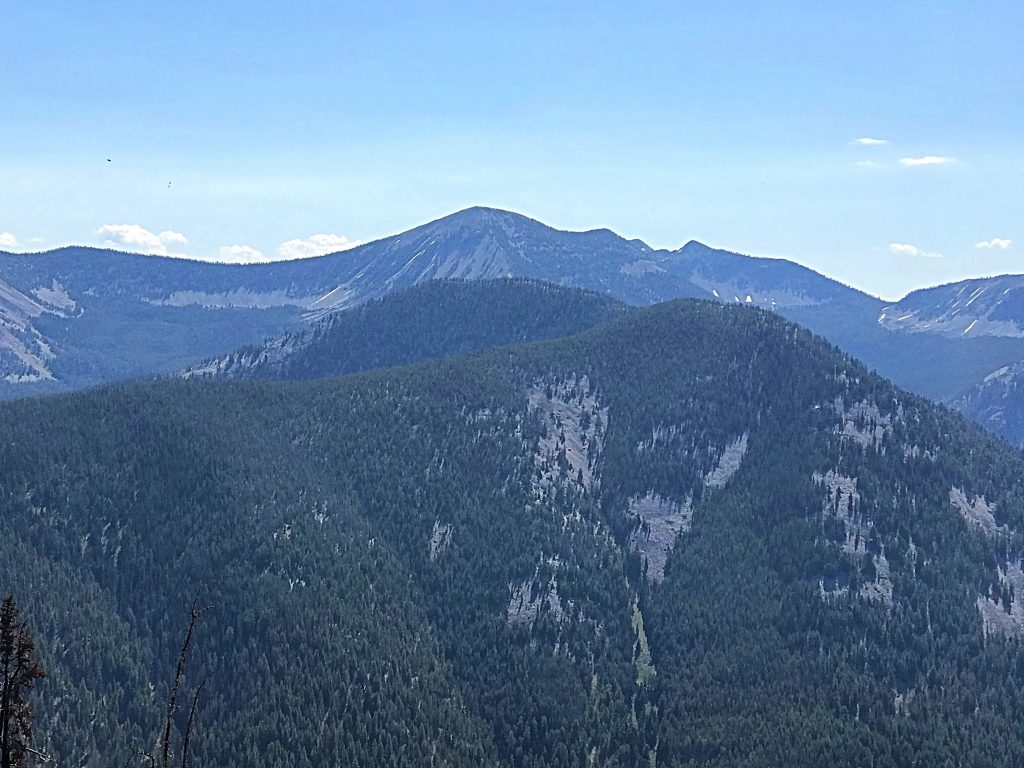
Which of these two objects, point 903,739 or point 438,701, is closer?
point 903,739

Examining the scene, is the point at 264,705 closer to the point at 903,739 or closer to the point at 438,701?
the point at 438,701

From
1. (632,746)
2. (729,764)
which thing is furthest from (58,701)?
(729,764)

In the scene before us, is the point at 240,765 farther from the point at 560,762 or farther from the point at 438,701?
the point at 560,762

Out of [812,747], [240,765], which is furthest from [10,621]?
[812,747]

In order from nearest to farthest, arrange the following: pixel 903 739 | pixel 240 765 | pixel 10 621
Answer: pixel 10 621 < pixel 240 765 < pixel 903 739

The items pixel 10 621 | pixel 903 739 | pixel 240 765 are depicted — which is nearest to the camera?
pixel 10 621

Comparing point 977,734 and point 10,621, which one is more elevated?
point 10,621
